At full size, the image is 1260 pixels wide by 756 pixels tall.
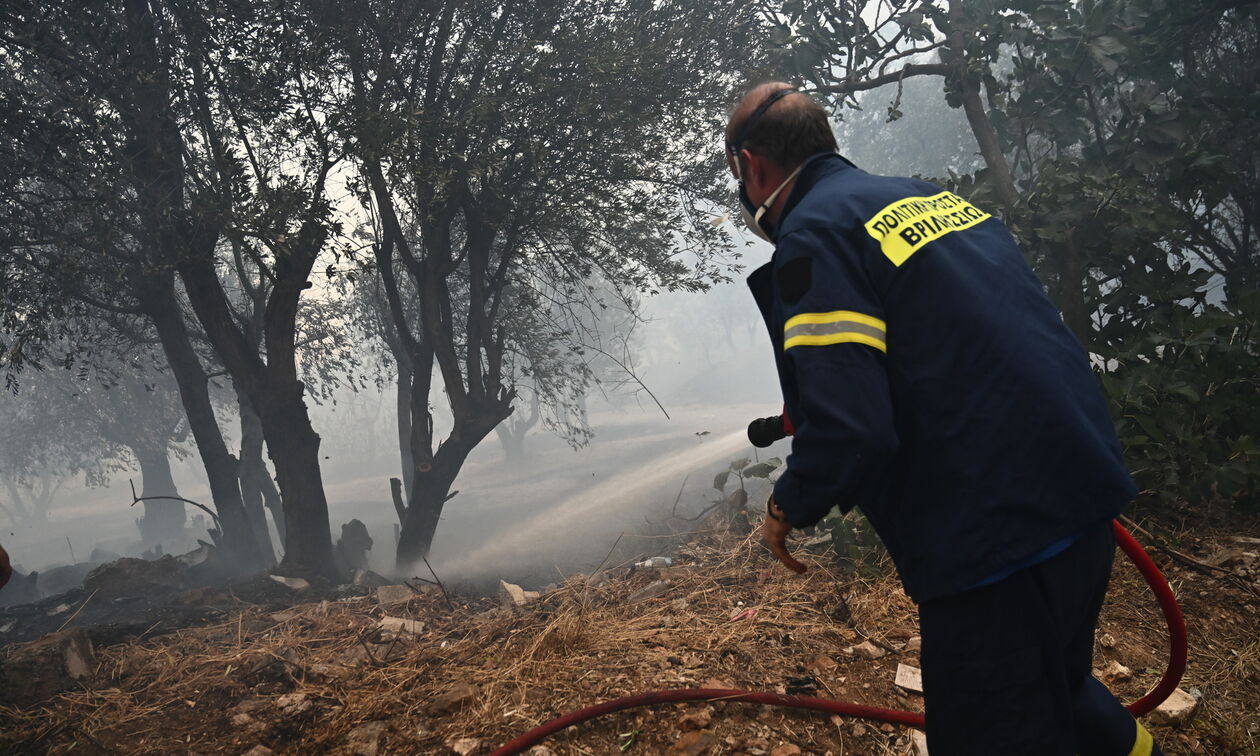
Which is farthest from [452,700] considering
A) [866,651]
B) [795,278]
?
[795,278]

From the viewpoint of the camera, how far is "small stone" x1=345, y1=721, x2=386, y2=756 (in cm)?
299

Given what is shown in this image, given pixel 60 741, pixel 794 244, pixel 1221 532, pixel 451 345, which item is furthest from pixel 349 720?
pixel 451 345

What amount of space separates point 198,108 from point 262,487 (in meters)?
8.41

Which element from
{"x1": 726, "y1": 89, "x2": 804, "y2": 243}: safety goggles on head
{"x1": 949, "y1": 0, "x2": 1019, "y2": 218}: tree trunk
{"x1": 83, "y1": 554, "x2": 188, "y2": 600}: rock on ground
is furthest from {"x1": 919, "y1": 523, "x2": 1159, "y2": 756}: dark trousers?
{"x1": 83, "y1": 554, "x2": 188, "y2": 600}: rock on ground

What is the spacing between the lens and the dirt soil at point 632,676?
9.31 feet

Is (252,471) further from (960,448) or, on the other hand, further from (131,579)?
(960,448)

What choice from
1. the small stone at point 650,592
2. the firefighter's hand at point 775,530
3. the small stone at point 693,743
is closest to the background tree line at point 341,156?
the small stone at point 650,592

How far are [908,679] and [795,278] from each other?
2298 mm

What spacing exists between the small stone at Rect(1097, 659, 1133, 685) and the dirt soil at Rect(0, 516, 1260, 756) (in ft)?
0.09

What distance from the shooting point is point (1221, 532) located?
14.1ft

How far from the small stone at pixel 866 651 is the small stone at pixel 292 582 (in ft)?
23.3

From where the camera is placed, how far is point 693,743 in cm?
271

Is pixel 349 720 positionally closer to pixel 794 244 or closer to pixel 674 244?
pixel 794 244

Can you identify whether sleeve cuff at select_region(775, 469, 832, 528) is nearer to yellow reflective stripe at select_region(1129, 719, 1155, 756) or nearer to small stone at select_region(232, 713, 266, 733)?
yellow reflective stripe at select_region(1129, 719, 1155, 756)
